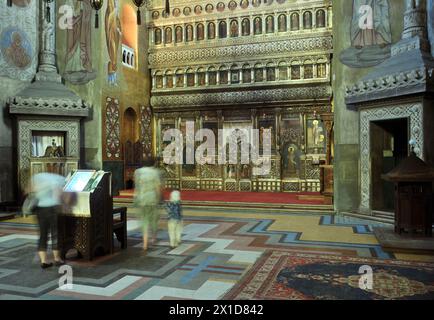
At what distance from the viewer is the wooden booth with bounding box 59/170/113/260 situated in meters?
5.72

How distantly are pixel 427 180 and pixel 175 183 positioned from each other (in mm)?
11344

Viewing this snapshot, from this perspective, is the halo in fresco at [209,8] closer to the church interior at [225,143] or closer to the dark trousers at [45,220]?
the church interior at [225,143]

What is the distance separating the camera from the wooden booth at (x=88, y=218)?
572 cm

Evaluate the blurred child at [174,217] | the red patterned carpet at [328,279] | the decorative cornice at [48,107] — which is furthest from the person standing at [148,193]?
the decorative cornice at [48,107]

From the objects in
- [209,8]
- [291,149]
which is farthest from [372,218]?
[209,8]

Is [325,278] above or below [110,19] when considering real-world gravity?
below

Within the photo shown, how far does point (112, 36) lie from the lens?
1395 centimetres

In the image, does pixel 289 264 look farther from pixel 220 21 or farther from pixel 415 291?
pixel 220 21

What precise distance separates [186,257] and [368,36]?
7.70 metres

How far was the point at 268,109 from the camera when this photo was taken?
Answer: 51.2 ft

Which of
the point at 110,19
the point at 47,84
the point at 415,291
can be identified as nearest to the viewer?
the point at 415,291

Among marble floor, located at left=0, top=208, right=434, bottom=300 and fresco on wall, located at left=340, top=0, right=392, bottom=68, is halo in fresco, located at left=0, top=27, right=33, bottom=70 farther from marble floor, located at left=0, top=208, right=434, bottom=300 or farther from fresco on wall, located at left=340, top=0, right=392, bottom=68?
fresco on wall, located at left=340, top=0, right=392, bottom=68

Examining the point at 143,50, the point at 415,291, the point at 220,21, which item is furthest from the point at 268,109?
the point at 415,291

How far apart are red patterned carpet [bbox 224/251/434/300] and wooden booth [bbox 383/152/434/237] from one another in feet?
4.80
